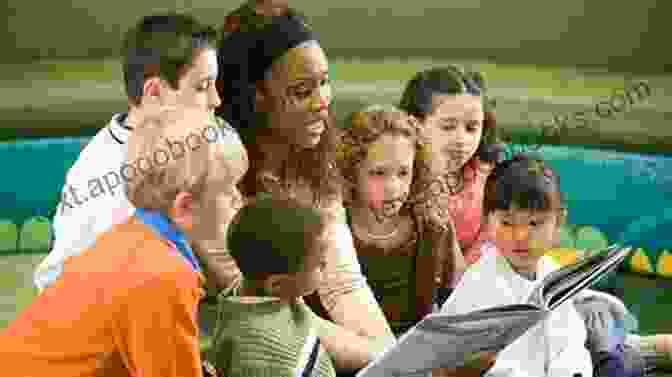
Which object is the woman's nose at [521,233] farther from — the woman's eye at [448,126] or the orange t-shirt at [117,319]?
the orange t-shirt at [117,319]

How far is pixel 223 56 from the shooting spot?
3.25 m

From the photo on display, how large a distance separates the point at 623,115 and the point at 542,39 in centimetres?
87

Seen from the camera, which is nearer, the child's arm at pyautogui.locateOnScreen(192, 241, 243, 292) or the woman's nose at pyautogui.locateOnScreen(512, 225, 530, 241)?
the woman's nose at pyautogui.locateOnScreen(512, 225, 530, 241)

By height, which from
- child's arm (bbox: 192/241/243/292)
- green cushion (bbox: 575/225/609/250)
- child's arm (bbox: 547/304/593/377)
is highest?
child's arm (bbox: 192/241/243/292)

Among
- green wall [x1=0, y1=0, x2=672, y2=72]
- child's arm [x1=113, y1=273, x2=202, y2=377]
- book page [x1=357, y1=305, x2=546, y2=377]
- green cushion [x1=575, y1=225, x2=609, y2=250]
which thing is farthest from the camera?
green wall [x1=0, y1=0, x2=672, y2=72]

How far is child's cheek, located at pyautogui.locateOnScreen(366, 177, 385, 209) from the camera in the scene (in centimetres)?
322

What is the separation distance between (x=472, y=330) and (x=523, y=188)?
558mm

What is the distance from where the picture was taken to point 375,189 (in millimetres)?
3225

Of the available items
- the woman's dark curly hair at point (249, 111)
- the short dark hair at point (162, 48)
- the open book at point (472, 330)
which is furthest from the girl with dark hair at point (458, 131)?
the open book at point (472, 330)

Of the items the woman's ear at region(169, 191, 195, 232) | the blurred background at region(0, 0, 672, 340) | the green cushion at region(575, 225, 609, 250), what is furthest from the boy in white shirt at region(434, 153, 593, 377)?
the green cushion at region(575, 225, 609, 250)

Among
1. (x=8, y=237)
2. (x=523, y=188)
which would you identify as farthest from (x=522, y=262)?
(x=8, y=237)

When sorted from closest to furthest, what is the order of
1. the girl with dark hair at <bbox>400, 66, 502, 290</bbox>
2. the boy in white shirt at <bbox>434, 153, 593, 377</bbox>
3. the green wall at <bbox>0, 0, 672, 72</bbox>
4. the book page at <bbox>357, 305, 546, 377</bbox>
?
1. the book page at <bbox>357, 305, 546, 377</bbox>
2. the boy in white shirt at <bbox>434, 153, 593, 377</bbox>
3. the girl with dark hair at <bbox>400, 66, 502, 290</bbox>
4. the green wall at <bbox>0, 0, 672, 72</bbox>

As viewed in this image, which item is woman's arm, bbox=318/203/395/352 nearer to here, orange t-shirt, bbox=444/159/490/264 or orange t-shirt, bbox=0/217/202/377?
orange t-shirt, bbox=444/159/490/264

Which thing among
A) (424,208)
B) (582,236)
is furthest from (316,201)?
(582,236)
